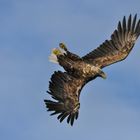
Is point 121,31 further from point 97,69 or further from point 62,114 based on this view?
point 62,114

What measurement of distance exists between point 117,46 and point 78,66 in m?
2.91

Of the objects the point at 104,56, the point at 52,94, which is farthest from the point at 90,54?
the point at 52,94

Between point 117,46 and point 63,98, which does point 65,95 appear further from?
point 117,46

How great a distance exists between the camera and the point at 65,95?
38.4 meters

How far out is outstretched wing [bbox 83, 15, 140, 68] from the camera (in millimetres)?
40009

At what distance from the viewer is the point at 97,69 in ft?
129

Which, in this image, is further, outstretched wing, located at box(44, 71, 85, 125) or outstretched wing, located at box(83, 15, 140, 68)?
outstretched wing, located at box(83, 15, 140, 68)

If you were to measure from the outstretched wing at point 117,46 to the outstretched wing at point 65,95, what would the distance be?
134 centimetres

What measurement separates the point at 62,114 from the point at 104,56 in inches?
177

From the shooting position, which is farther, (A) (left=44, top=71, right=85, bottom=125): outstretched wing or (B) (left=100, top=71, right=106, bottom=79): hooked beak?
(B) (left=100, top=71, right=106, bottom=79): hooked beak

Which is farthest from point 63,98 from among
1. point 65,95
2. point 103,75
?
point 103,75

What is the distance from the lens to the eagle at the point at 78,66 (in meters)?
37.5

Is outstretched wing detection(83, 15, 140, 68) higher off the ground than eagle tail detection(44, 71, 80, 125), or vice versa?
outstretched wing detection(83, 15, 140, 68)

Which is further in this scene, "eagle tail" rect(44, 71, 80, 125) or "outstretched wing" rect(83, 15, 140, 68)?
"outstretched wing" rect(83, 15, 140, 68)
